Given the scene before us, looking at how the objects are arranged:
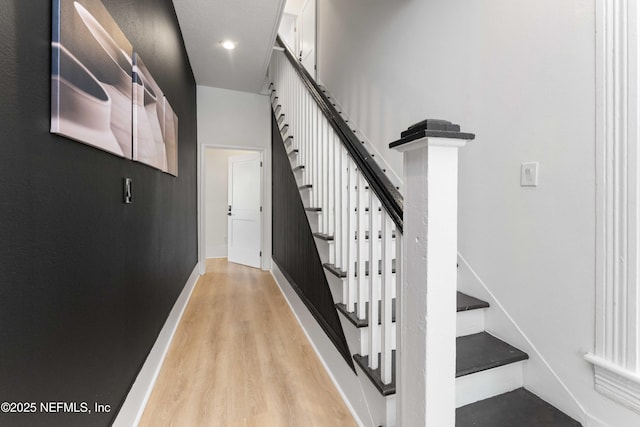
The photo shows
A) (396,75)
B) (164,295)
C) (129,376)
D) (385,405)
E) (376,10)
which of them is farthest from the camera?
(376,10)

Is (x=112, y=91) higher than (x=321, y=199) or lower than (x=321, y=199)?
higher

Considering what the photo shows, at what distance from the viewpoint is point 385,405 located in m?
1.21

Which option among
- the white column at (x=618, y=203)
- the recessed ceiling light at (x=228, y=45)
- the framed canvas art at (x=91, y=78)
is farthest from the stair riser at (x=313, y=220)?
the recessed ceiling light at (x=228, y=45)

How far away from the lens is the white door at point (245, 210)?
4559 mm

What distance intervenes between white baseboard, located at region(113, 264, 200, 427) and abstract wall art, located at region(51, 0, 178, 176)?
111 centimetres

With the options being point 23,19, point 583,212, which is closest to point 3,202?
point 23,19

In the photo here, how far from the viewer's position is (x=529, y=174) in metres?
1.42

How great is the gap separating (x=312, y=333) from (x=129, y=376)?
123 cm

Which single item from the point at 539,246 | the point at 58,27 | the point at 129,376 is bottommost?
the point at 129,376

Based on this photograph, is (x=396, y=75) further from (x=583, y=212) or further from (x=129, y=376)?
(x=129, y=376)

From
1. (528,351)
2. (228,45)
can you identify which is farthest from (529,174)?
(228,45)

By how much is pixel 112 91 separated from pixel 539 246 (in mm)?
1971

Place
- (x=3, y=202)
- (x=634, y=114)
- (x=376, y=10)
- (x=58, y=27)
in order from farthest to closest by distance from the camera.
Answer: (x=376, y=10), (x=634, y=114), (x=58, y=27), (x=3, y=202)

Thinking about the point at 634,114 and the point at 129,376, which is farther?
the point at 129,376
